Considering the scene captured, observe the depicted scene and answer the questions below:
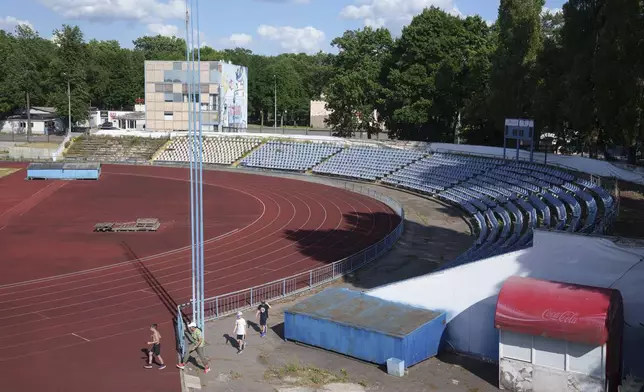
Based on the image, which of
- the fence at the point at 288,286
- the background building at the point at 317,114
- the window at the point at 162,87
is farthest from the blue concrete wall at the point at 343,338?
the background building at the point at 317,114

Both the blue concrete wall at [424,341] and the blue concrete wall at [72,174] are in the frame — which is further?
the blue concrete wall at [72,174]

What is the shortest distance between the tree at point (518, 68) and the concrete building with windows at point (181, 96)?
38428 millimetres

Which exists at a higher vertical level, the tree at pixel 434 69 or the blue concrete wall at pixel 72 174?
the tree at pixel 434 69

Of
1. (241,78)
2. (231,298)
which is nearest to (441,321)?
(231,298)

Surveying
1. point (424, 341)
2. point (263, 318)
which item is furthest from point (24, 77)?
point (424, 341)

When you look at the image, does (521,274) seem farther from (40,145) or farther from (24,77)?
(24,77)

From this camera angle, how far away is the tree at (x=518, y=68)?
52375mm

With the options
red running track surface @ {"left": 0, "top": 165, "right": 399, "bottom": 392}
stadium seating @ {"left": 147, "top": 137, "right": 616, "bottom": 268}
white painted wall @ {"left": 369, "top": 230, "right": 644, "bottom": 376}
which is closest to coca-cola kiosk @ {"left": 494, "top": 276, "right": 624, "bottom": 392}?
white painted wall @ {"left": 369, "top": 230, "right": 644, "bottom": 376}

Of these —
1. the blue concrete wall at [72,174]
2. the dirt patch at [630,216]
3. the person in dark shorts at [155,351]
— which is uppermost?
the dirt patch at [630,216]

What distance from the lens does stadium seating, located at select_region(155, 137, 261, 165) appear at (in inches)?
2894

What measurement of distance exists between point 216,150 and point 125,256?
145 feet

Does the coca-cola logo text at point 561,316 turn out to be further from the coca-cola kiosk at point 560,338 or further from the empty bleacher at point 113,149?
the empty bleacher at point 113,149

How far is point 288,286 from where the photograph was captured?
26.4 meters

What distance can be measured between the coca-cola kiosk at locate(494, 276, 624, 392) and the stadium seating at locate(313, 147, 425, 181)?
42.5 m
